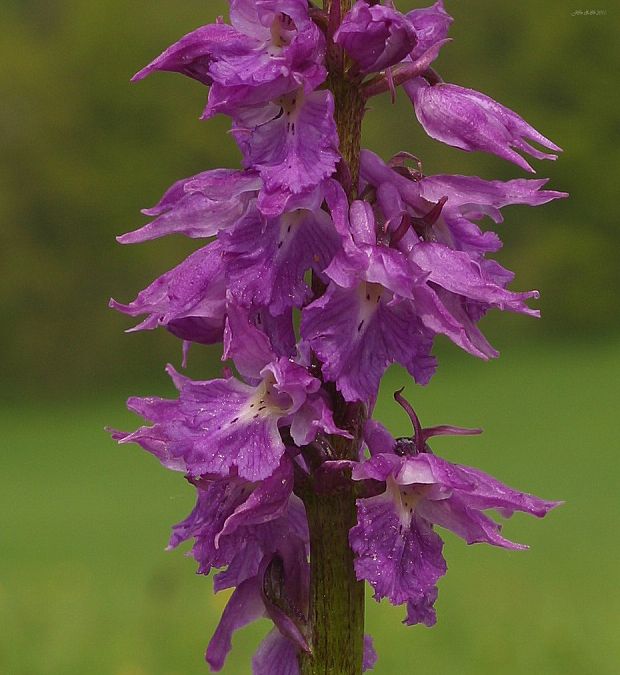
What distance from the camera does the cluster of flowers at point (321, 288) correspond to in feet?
3.38

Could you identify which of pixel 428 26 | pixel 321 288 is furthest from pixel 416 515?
pixel 428 26

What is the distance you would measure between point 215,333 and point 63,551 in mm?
3300

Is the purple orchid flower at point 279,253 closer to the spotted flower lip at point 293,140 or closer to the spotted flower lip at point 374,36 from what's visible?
the spotted flower lip at point 293,140

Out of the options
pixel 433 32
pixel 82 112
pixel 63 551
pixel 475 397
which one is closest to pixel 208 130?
pixel 82 112

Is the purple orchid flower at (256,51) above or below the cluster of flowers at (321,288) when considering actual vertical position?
above

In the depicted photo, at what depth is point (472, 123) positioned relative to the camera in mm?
1075

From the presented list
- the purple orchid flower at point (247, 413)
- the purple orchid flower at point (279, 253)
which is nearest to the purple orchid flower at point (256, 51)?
the purple orchid flower at point (279, 253)

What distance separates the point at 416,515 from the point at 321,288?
0.74 ft

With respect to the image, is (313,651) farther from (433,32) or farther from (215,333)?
(433,32)

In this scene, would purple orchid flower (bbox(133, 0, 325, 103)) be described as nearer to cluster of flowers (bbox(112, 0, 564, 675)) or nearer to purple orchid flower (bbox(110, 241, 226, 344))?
cluster of flowers (bbox(112, 0, 564, 675))

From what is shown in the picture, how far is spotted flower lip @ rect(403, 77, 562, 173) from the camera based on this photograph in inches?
42.3

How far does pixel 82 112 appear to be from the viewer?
7805mm

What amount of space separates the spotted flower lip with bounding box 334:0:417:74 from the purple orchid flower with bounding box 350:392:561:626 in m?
0.35

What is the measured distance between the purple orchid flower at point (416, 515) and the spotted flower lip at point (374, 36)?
351mm
